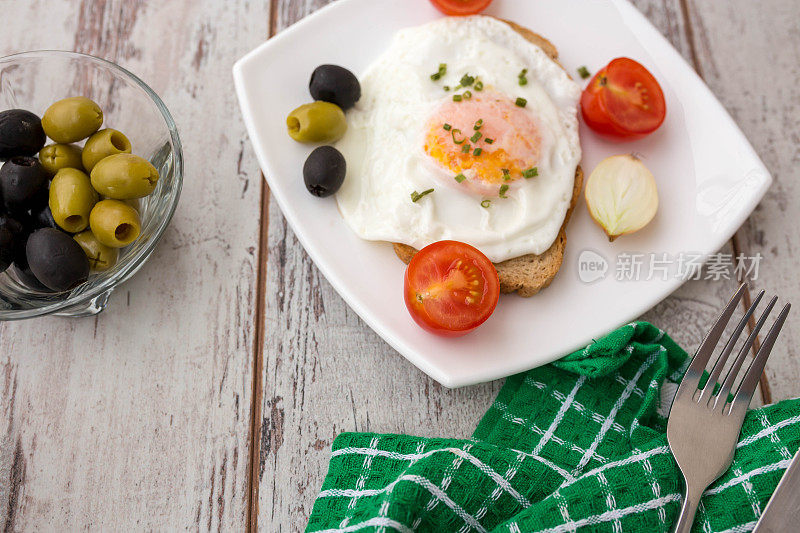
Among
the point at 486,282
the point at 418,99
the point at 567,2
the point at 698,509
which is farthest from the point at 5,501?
the point at 567,2

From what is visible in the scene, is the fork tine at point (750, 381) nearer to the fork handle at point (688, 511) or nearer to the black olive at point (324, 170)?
the fork handle at point (688, 511)

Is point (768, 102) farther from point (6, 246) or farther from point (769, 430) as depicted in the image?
point (6, 246)

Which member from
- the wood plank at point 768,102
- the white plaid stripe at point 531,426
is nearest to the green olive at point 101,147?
the white plaid stripe at point 531,426

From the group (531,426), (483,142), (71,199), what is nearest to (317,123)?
(483,142)

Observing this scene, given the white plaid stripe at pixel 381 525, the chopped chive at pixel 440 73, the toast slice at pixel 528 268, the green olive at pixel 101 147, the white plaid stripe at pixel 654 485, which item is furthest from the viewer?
the chopped chive at pixel 440 73

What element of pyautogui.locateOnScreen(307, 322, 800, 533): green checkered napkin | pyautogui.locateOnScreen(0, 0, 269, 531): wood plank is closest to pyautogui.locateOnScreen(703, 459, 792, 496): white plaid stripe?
pyautogui.locateOnScreen(307, 322, 800, 533): green checkered napkin

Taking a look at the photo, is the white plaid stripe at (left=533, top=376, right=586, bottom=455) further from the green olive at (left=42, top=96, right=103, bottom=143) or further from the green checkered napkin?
the green olive at (left=42, top=96, right=103, bottom=143)
